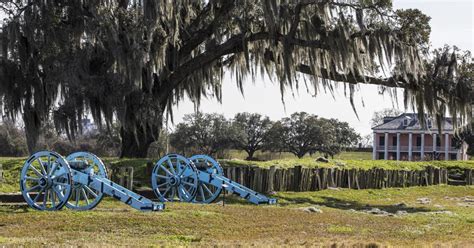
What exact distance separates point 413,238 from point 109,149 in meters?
42.9

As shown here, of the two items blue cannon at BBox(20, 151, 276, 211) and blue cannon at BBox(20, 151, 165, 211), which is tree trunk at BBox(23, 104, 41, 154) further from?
blue cannon at BBox(20, 151, 165, 211)

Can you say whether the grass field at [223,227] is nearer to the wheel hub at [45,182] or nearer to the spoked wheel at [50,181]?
the spoked wheel at [50,181]

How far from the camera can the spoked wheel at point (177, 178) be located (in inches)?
680

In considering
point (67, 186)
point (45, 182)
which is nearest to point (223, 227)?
point (67, 186)

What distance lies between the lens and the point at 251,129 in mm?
70125

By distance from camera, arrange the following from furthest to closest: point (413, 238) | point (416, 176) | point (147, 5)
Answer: point (416, 176), point (147, 5), point (413, 238)

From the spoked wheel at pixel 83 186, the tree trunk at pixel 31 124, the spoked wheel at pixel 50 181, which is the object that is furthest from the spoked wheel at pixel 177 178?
the tree trunk at pixel 31 124

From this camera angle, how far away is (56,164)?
14.3 m

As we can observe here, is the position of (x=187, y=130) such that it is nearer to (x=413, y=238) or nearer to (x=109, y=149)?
(x=109, y=149)

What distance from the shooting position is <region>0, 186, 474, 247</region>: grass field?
33.9 feet

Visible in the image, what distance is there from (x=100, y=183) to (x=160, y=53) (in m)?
8.84

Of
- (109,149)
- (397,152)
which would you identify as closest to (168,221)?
(109,149)

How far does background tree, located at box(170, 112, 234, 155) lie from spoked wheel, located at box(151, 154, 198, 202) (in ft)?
143

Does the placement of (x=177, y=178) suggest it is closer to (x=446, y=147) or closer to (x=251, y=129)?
(x=251, y=129)
